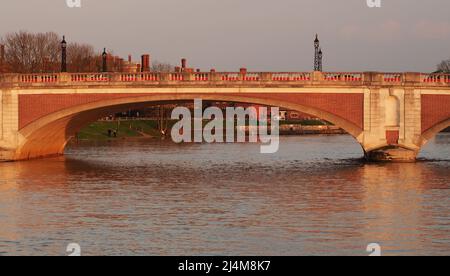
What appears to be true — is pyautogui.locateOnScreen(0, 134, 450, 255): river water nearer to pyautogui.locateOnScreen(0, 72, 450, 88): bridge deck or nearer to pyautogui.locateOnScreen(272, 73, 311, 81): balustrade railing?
pyautogui.locateOnScreen(0, 72, 450, 88): bridge deck

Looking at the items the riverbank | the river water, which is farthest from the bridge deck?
the riverbank

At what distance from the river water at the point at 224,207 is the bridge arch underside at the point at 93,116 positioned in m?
1.80

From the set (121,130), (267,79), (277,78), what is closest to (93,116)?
(267,79)

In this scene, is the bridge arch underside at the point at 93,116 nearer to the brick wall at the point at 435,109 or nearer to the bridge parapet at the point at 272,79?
the bridge parapet at the point at 272,79

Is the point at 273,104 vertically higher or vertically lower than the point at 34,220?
higher

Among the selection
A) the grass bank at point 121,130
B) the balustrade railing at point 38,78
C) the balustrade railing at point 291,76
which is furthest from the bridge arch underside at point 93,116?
the grass bank at point 121,130

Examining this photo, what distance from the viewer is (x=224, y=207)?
37.1 meters

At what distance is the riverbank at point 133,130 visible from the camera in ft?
322

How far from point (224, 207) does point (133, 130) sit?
239 feet

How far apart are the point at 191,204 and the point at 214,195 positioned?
133 inches

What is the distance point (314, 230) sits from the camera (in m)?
31.2

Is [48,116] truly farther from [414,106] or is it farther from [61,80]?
[414,106]

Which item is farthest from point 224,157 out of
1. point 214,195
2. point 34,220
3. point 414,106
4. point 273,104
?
point 34,220
